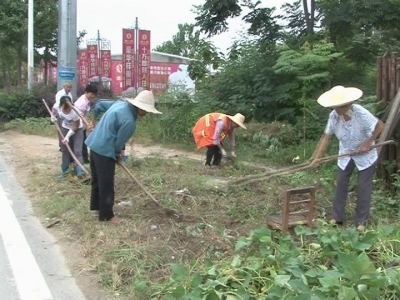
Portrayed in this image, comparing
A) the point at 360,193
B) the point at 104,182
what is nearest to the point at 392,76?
the point at 360,193

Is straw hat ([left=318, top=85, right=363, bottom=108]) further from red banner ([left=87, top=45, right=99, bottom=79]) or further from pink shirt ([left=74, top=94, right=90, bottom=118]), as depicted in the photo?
red banner ([left=87, top=45, right=99, bottom=79])

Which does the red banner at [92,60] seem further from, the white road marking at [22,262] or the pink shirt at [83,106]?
the white road marking at [22,262]

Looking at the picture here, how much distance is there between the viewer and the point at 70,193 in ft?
23.9

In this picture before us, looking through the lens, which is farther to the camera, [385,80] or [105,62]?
[105,62]

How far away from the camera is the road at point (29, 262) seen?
406 cm

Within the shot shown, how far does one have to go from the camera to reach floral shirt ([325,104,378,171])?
5.14 meters

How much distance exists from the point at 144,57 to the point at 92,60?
22.9ft

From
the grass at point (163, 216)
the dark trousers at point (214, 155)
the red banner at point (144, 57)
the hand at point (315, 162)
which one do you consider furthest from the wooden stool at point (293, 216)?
the red banner at point (144, 57)

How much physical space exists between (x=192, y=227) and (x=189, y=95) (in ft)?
29.4

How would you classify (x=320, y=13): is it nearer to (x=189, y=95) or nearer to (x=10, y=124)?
(x=189, y=95)

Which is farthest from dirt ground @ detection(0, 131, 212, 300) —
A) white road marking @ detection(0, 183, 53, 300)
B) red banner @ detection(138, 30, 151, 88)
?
red banner @ detection(138, 30, 151, 88)

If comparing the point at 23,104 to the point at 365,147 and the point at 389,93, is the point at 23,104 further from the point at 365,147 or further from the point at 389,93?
the point at 365,147

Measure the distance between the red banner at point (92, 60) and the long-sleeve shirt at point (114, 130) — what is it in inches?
900

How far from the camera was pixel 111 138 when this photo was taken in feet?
18.2
